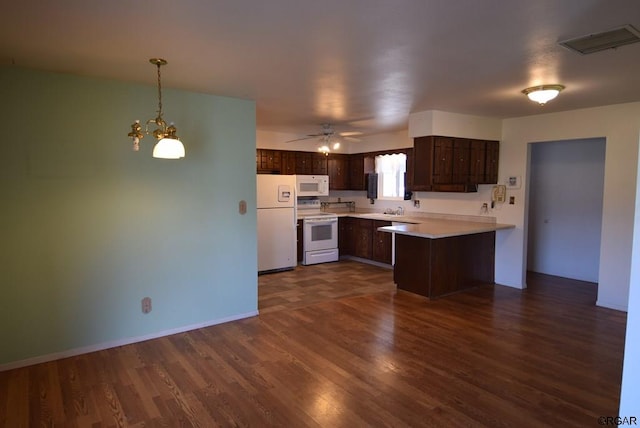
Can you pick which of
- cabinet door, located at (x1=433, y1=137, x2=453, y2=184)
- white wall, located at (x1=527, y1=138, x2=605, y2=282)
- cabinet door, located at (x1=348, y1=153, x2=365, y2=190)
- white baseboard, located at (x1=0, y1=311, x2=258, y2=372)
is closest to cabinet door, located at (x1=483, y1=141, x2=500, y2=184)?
cabinet door, located at (x1=433, y1=137, x2=453, y2=184)

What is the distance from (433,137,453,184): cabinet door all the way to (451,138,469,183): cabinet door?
78 mm

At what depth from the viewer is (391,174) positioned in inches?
297

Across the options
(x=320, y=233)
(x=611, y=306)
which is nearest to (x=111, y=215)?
(x=320, y=233)

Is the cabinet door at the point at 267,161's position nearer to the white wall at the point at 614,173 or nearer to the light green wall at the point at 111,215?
the light green wall at the point at 111,215

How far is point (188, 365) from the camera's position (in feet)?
10.5

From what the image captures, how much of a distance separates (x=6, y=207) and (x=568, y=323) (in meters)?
5.44

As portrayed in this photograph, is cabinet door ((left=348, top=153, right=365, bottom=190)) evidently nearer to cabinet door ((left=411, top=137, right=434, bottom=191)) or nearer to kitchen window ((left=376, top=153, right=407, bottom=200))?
kitchen window ((left=376, top=153, right=407, bottom=200))

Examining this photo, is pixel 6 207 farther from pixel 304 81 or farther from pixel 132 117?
pixel 304 81

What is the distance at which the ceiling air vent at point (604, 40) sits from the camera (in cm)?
229

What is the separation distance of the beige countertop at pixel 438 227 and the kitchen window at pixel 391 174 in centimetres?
76

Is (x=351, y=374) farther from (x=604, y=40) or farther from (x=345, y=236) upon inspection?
(x=345, y=236)

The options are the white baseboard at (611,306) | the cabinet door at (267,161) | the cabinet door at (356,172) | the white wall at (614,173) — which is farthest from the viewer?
the cabinet door at (356,172)

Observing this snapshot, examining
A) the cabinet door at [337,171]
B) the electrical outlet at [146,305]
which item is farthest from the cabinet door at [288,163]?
the electrical outlet at [146,305]

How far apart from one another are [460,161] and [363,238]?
8.37ft
